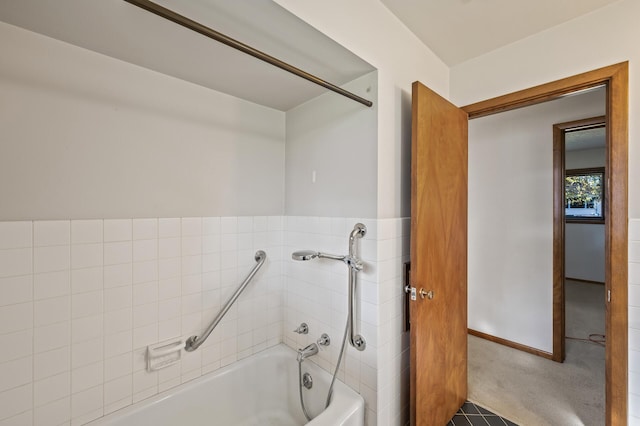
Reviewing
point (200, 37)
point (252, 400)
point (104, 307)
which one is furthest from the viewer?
point (252, 400)

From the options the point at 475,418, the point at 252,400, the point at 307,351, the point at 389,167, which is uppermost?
the point at 389,167

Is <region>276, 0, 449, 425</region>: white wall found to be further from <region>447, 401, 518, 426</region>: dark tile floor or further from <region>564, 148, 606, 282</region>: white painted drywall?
<region>564, 148, 606, 282</region>: white painted drywall

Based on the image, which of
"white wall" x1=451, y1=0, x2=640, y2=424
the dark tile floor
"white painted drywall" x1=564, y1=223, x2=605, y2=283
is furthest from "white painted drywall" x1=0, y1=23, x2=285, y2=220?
"white painted drywall" x1=564, y1=223, x2=605, y2=283

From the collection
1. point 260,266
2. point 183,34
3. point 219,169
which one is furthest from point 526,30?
point 260,266

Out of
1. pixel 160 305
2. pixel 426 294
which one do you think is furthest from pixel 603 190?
pixel 160 305

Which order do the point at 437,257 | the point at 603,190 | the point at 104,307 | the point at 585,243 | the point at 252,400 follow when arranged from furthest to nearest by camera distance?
the point at 585,243, the point at 603,190, the point at 252,400, the point at 437,257, the point at 104,307

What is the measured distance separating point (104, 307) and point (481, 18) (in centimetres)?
256

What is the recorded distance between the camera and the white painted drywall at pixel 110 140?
1.11 metres

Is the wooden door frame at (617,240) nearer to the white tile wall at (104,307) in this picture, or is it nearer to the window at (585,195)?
A: the white tile wall at (104,307)

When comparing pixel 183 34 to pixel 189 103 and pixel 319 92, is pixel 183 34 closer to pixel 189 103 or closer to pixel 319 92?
pixel 189 103

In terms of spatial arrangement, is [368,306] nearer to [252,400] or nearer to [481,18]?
[252,400]

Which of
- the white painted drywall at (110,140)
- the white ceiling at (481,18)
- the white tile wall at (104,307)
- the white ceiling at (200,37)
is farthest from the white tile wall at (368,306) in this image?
the white ceiling at (481,18)

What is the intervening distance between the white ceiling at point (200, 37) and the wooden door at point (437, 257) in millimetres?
557

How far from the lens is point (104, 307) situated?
4.20 ft
